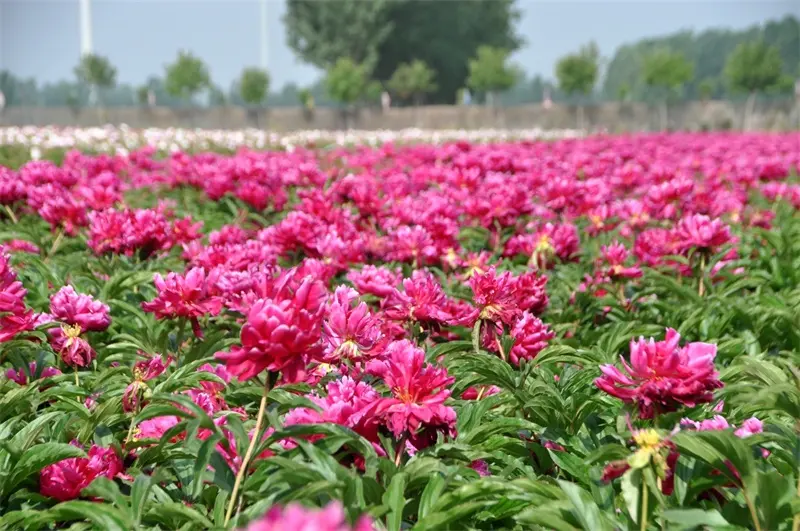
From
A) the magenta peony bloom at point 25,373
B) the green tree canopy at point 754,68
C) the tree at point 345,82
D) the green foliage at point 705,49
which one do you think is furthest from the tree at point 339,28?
the green foliage at point 705,49

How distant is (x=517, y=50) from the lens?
6856 cm

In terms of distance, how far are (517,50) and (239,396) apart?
6934 centimetres

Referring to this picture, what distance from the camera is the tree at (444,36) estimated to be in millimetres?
61719

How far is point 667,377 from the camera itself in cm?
181

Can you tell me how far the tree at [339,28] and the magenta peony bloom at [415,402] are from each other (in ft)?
192

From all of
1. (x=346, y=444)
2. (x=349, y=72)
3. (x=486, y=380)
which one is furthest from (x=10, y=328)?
(x=349, y=72)

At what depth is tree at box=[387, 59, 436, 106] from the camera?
5800 centimetres

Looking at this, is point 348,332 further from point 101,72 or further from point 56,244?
point 101,72

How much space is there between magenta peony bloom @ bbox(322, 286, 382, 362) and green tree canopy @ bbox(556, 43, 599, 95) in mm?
58987

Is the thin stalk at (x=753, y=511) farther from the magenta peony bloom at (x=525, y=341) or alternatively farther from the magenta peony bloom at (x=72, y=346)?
the magenta peony bloom at (x=72, y=346)

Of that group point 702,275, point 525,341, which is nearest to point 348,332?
point 525,341

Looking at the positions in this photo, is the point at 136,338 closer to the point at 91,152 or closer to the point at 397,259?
the point at 397,259

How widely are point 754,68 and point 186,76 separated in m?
42.0

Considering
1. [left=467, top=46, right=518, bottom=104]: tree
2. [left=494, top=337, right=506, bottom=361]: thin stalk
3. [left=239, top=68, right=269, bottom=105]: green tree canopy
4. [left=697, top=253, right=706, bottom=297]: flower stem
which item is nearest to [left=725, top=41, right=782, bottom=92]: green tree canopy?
[left=467, top=46, right=518, bottom=104]: tree
